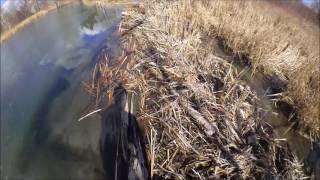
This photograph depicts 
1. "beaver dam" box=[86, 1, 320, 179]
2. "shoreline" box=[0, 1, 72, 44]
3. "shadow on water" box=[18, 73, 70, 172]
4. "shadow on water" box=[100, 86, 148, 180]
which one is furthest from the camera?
"shoreline" box=[0, 1, 72, 44]

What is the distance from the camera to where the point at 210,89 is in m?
4.34

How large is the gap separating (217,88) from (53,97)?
2.51m

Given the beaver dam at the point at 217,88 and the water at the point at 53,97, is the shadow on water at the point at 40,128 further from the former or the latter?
the beaver dam at the point at 217,88

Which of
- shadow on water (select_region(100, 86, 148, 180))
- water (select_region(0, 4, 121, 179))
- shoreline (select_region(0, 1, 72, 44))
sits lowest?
shoreline (select_region(0, 1, 72, 44))

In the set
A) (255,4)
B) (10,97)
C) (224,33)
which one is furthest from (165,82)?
(255,4)

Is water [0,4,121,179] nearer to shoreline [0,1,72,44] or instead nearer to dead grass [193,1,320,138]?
shoreline [0,1,72,44]

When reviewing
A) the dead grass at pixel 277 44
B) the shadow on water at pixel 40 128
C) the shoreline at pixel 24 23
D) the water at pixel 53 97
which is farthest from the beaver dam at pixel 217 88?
the shoreline at pixel 24 23

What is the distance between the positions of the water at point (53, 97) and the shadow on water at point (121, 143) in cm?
11

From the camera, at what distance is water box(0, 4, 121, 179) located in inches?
171

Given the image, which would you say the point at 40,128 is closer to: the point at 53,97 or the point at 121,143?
the point at 53,97

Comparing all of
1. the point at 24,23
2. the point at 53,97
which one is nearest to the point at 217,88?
the point at 53,97

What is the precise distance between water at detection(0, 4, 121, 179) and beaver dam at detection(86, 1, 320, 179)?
0.51 metres

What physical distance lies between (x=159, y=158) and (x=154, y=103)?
778 mm

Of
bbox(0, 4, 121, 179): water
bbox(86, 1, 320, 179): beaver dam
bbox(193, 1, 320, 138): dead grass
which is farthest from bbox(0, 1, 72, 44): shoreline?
bbox(193, 1, 320, 138): dead grass
